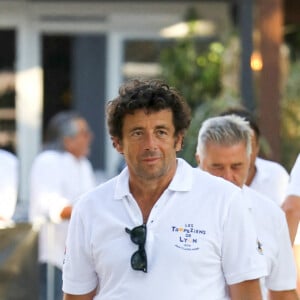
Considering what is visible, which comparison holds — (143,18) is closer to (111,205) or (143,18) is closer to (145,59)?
(145,59)

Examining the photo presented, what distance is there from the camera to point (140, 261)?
4207 mm

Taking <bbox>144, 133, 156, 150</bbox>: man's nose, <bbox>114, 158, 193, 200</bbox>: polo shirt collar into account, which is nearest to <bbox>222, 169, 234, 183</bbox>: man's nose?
<bbox>114, 158, 193, 200</bbox>: polo shirt collar

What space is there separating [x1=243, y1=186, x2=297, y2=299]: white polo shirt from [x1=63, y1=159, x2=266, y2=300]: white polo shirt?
0.56 meters

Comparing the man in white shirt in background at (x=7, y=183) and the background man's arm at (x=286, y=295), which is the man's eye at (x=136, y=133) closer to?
the background man's arm at (x=286, y=295)

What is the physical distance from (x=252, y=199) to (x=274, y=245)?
311mm

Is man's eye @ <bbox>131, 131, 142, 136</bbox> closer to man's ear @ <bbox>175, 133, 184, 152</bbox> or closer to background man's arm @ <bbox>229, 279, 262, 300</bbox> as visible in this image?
man's ear @ <bbox>175, 133, 184, 152</bbox>

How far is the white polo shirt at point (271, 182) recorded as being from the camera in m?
6.34

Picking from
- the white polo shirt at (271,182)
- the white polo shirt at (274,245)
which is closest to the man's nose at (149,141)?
the white polo shirt at (274,245)

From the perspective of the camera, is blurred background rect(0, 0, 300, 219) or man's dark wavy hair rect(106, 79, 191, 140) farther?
blurred background rect(0, 0, 300, 219)

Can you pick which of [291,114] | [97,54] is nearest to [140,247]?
[291,114]

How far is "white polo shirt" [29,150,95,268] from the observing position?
355 inches

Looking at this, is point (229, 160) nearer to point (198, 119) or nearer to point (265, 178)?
point (265, 178)

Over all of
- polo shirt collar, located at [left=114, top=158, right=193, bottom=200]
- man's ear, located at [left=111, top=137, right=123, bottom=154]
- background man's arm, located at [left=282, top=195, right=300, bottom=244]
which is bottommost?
background man's arm, located at [left=282, top=195, right=300, bottom=244]

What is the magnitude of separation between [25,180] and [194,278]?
9878mm
